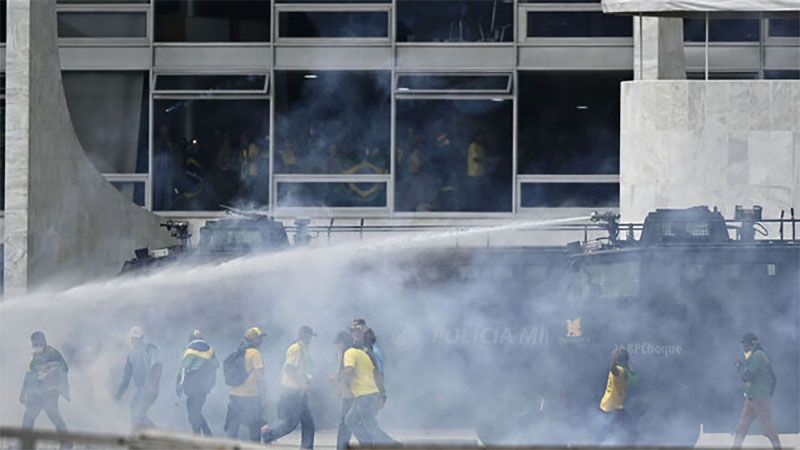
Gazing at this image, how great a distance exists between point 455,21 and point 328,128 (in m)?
2.58

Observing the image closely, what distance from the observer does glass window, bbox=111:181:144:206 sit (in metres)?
28.9

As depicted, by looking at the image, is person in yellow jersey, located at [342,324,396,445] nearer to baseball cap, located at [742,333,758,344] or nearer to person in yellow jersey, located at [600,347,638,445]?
person in yellow jersey, located at [600,347,638,445]

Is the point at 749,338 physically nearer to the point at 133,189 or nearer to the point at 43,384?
the point at 43,384

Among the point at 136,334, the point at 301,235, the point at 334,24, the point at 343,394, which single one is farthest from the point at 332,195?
the point at 343,394

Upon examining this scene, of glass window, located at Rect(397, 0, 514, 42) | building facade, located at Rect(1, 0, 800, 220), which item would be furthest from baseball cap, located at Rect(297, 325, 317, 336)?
glass window, located at Rect(397, 0, 514, 42)

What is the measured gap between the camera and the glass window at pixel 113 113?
29.1 m

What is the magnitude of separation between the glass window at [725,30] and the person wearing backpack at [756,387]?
1138cm

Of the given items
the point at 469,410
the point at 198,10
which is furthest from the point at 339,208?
the point at 469,410

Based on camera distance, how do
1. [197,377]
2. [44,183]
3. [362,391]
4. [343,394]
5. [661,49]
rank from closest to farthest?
1. [362,391]
2. [343,394]
3. [197,377]
4. [44,183]
5. [661,49]

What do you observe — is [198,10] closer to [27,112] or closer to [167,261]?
[27,112]

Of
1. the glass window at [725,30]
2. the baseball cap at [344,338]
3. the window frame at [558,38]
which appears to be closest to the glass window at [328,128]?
the window frame at [558,38]

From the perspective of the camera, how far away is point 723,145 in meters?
23.0

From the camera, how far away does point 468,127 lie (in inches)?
1146

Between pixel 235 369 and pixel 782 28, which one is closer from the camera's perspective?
pixel 235 369
